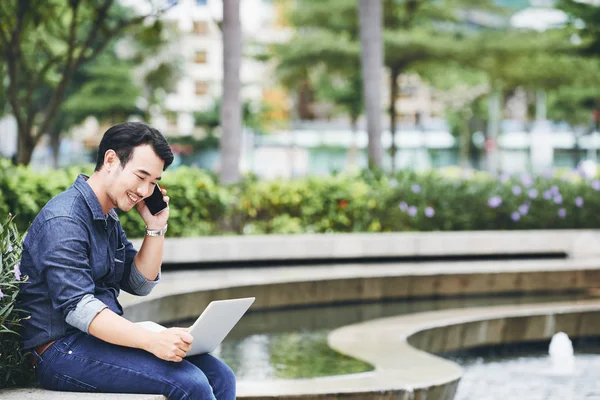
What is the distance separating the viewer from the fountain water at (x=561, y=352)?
7.67m

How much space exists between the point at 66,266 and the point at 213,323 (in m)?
0.53

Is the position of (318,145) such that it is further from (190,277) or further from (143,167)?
(143,167)

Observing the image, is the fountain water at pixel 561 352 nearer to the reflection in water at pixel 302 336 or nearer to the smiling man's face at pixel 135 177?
the reflection in water at pixel 302 336

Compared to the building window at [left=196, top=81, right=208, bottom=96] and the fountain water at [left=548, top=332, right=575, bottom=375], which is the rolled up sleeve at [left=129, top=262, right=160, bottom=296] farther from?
the building window at [left=196, top=81, right=208, bottom=96]

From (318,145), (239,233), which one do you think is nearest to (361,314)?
(239,233)

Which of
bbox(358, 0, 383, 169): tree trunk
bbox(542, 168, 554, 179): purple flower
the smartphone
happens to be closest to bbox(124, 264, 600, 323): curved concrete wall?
the smartphone

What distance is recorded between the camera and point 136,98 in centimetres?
4241

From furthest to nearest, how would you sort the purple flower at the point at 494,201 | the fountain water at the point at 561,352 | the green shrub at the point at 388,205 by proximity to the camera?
the purple flower at the point at 494,201
the green shrub at the point at 388,205
the fountain water at the point at 561,352

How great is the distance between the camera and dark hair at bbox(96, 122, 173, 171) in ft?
12.1

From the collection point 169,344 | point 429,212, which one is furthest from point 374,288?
point 169,344

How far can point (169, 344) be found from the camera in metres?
3.49

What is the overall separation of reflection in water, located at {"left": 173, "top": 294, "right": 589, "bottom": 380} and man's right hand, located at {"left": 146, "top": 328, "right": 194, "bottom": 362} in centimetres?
273

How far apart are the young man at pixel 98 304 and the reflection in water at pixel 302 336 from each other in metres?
2.65


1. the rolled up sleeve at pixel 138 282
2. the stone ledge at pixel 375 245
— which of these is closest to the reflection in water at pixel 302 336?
the stone ledge at pixel 375 245
